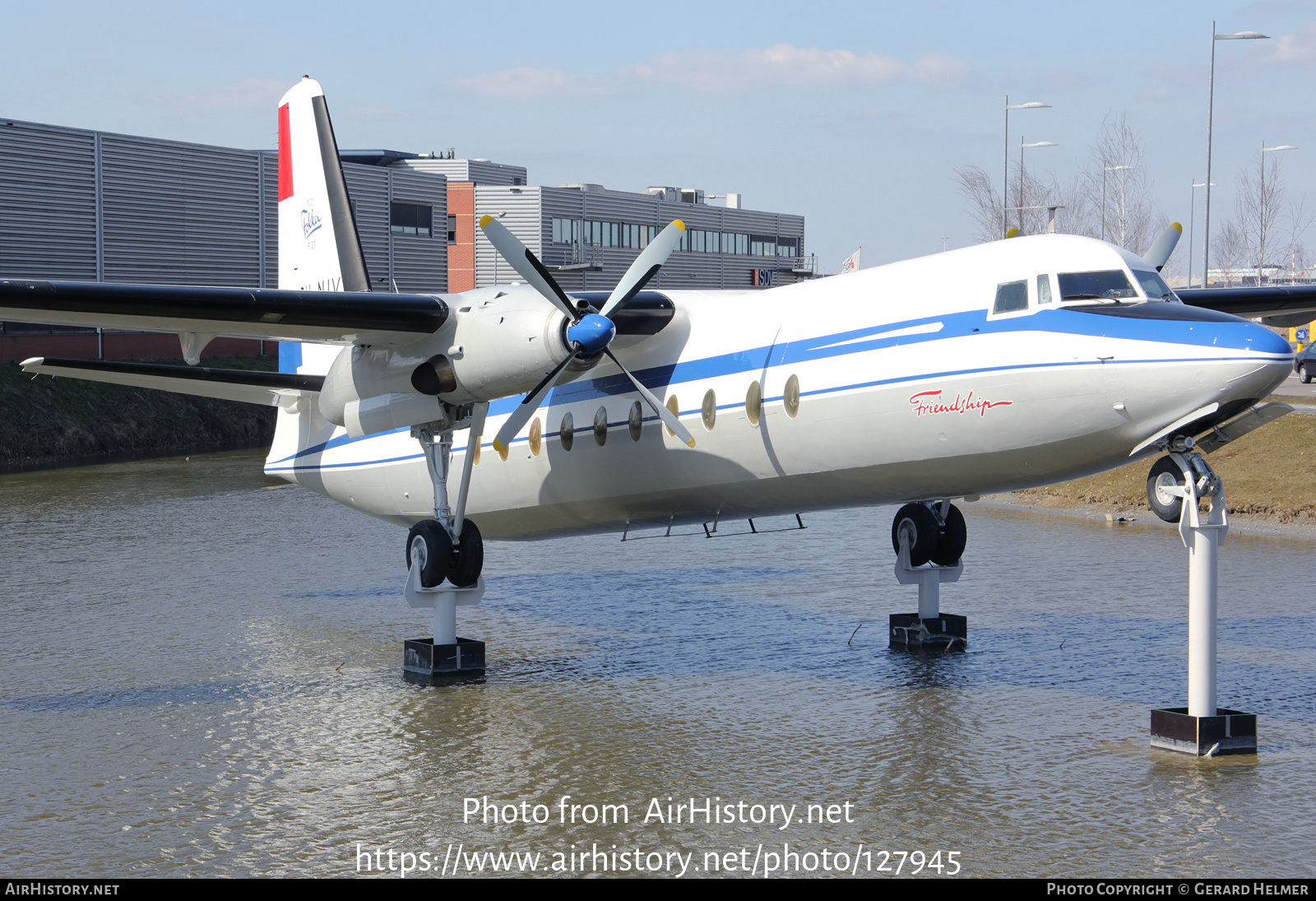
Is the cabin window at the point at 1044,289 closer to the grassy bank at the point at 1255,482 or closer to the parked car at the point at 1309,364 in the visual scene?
the grassy bank at the point at 1255,482

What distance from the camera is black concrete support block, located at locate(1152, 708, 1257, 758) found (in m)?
13.6

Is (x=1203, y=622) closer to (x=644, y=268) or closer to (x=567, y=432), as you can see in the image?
(x=644, y=268)

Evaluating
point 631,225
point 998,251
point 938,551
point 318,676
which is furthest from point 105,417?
point 631,225

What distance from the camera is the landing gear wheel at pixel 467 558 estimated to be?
58.4ft

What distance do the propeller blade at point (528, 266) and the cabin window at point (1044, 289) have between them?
528 centimetres

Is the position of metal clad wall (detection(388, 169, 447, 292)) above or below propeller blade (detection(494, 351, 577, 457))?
above

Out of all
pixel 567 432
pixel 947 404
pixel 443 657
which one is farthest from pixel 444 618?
pixel 947 404

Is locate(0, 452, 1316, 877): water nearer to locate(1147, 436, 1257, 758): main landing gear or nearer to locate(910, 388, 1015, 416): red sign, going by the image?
locate(1147, 436, 1257, 758): main landing gear

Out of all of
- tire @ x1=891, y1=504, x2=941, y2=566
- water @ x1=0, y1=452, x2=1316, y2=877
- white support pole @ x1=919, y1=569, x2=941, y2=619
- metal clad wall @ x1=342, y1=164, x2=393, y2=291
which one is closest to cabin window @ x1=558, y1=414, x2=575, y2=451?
water @ x1=0, y1=452, x2=1316, y2=877

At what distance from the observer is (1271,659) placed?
706 inches

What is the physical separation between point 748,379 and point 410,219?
252 feet

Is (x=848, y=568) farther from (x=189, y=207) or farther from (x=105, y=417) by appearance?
(x=189, y=207)

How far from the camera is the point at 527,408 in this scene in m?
16.8

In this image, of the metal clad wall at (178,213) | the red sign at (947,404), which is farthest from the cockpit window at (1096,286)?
the metal clad wall at (178,213)
